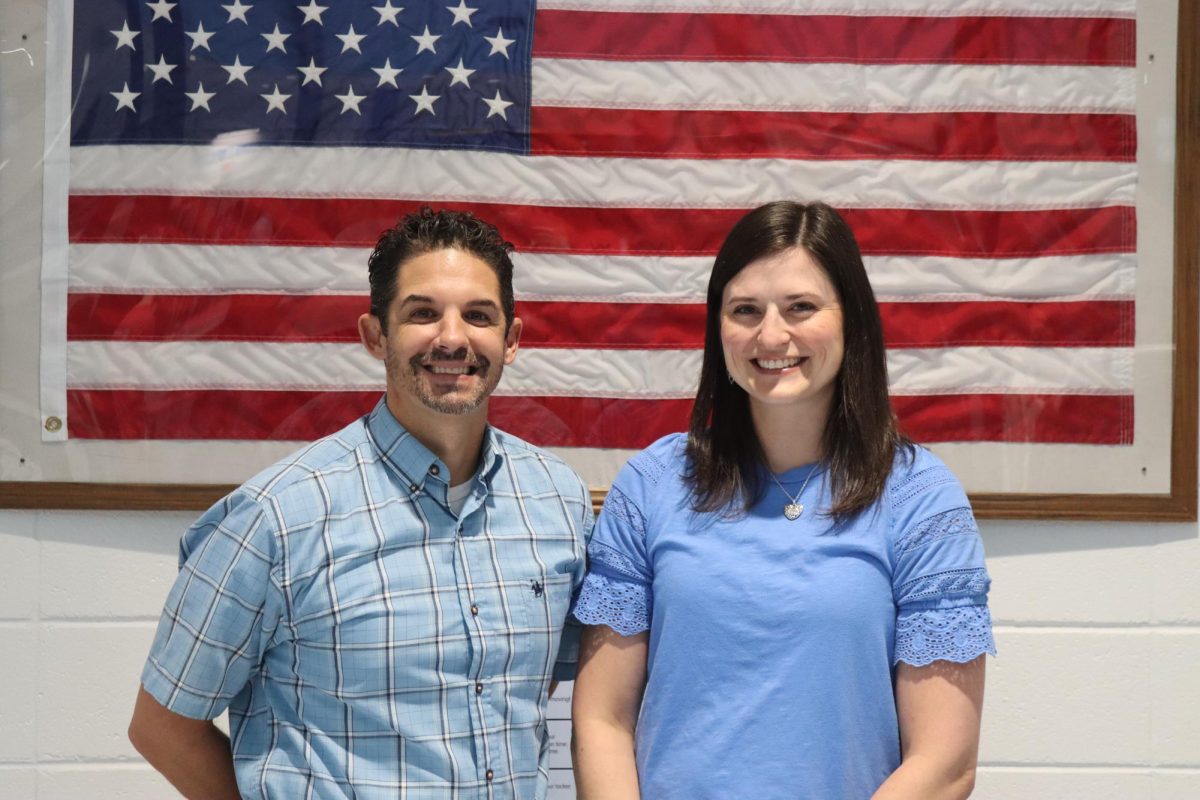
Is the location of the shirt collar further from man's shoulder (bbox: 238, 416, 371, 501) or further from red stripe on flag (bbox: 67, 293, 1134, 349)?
red stripe on flag (bbox: 67, 293, 1134, 349)

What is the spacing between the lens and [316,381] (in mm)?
2395

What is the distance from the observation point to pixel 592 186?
2412mm

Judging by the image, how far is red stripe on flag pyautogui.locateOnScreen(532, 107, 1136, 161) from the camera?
2.41 metres

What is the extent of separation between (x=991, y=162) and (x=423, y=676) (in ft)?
5.30

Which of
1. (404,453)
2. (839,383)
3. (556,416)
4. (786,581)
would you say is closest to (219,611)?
(404,453)

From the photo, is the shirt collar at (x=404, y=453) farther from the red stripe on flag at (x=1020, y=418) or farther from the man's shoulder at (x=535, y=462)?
the red stripe on flag at (x=1020, y=418)

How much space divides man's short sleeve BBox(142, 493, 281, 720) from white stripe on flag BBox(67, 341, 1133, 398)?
36.9 inches

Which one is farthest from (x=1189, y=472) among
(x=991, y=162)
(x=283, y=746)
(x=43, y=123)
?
(x=43, y=123)

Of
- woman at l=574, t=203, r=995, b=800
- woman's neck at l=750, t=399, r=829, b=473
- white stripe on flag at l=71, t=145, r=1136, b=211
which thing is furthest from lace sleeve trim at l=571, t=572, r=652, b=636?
white stripe on flag at l=71, t=145, r=1136, b=211

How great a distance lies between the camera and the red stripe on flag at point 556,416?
94.3 inches

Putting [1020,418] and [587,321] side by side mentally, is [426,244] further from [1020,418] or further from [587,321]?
[1020,418]

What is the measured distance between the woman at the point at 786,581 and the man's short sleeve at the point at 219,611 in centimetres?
42

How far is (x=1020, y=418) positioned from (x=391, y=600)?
146 centimetres

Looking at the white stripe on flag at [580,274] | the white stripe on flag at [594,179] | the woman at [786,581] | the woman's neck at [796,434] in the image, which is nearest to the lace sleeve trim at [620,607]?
the woman at [786,581]
